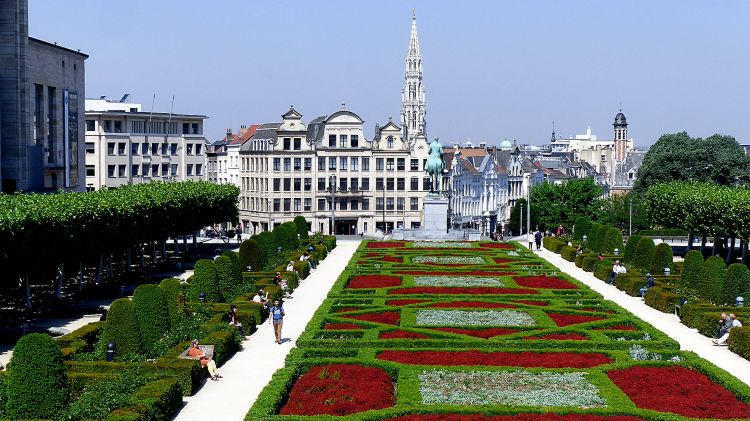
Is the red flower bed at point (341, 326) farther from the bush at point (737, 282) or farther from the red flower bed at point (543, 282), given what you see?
the red flower bed at point (543, 282)

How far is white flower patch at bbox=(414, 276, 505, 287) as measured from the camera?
61.4 m

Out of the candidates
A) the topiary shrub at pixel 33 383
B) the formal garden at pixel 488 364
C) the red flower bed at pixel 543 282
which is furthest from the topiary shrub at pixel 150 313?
the red flower bed at pixel 543 282

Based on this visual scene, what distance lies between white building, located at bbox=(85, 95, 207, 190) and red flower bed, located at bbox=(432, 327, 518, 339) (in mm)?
82888

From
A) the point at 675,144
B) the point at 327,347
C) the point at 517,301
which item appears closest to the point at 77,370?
the point at 327,347

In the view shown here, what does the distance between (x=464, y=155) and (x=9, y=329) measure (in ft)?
411

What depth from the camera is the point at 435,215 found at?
323 ft

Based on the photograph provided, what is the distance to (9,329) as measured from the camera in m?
45.6

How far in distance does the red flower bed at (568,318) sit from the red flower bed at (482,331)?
3360mm

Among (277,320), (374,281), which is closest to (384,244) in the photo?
(374,281)

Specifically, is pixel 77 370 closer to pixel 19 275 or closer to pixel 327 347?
pixel 327 347

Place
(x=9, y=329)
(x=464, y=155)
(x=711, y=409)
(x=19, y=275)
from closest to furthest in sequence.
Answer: (x=711, y=409) → (x=9, y=329) → (x=19, y=275) → (x=464, y=155)

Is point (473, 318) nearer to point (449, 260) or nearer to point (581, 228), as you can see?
point (449, 260)

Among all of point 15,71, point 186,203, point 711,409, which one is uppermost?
point 15,71

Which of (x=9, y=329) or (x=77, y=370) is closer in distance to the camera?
(x=77, y=370)
